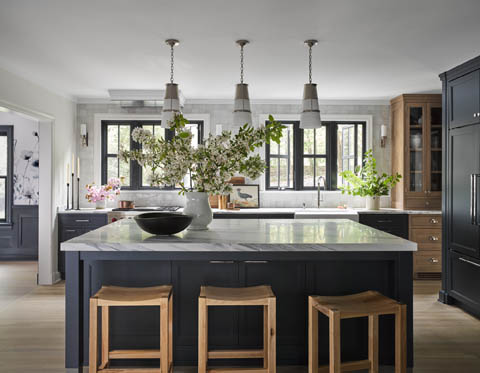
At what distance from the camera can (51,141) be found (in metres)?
5.36

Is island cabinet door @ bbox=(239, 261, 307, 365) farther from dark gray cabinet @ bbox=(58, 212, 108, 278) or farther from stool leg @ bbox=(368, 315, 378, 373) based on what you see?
dark gray cabinet @ bbox=(58, 212, 108, 278)

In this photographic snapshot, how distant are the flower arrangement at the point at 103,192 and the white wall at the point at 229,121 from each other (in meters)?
0.32

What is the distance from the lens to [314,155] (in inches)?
250

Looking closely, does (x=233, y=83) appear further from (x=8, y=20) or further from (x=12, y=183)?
(x=12, y=183)

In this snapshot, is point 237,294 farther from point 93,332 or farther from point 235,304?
point 93,332

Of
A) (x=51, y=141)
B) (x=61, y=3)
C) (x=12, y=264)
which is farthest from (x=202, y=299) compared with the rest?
(x=12, y=264)

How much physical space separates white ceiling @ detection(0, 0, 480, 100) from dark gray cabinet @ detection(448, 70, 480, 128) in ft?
0.70

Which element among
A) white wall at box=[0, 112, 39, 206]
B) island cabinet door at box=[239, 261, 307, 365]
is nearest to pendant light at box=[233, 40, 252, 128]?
island cabinet door at box=[239, 261, 307, 365]

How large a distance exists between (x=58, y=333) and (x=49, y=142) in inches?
106

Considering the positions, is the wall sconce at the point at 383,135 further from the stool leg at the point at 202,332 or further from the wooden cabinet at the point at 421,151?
the stool leg at the point at 202,332

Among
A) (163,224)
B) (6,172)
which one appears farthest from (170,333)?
(6,172)

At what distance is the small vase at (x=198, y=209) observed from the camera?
2.94 metres

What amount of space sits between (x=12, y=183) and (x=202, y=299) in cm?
577

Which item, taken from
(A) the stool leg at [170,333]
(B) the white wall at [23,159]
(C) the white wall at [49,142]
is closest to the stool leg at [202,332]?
(A) the stool leg at [170,333]
